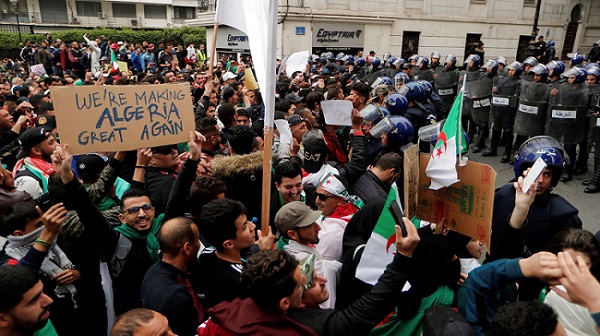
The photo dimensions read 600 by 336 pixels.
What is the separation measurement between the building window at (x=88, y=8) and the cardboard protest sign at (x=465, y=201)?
54481 mm

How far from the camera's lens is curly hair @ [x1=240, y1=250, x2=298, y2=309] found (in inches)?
72.7

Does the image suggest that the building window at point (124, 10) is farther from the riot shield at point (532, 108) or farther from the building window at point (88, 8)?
the riot shield at point (532, 108)

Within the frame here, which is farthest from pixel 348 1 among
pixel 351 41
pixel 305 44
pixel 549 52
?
pixel 549 52

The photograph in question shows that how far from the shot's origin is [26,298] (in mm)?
1965

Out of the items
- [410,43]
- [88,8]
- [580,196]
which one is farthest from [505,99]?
[88,8]

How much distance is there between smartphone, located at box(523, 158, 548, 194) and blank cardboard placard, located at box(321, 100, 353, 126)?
7.79 ft

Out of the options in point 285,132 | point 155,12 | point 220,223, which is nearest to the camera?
point 220,223

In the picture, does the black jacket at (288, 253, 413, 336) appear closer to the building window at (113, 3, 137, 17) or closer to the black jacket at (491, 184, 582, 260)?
the black jacket at (491, 184, 582, 260)

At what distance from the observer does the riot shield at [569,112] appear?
734 centimetres

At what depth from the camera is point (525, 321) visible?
1.67 meters

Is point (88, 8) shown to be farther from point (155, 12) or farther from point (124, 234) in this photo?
point (124, 234)

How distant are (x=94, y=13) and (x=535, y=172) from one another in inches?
2178

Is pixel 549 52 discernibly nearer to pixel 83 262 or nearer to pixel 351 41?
pixel 351 41

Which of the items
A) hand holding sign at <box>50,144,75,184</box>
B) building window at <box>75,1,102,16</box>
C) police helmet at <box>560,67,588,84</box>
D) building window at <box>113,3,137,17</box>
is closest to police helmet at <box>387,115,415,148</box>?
hand holding sign at <box>50,144,75,184</box>
